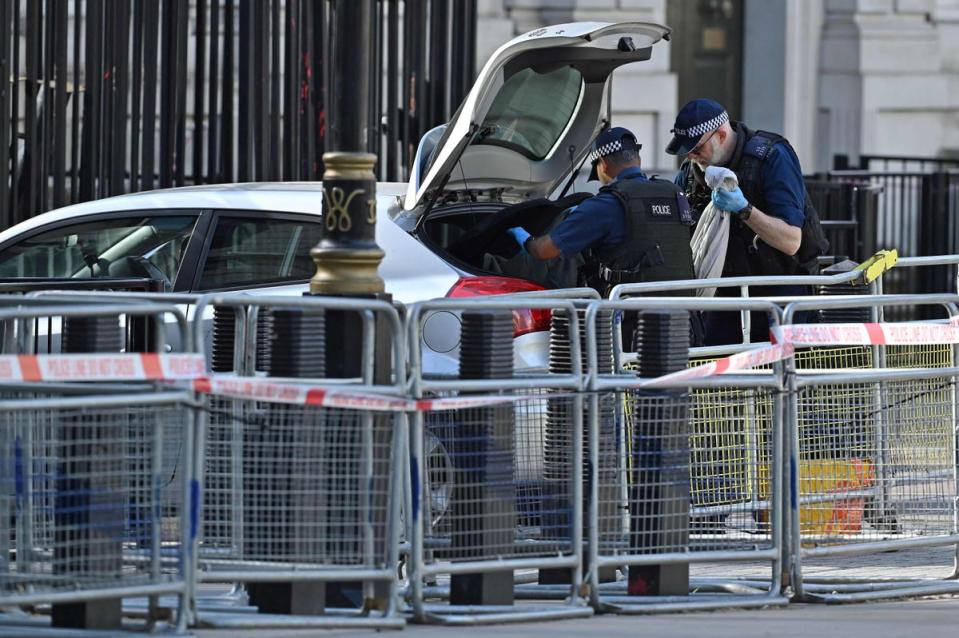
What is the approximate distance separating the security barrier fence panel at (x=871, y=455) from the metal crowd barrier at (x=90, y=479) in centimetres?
232

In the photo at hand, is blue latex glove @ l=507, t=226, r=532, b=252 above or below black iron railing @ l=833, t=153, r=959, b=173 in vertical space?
below

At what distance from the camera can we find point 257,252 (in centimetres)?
848

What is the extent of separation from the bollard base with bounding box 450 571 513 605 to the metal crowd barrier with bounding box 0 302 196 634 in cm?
106

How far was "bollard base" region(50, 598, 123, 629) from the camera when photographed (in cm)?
594

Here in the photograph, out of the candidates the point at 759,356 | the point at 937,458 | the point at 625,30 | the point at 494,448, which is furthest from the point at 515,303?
the point at 625,30

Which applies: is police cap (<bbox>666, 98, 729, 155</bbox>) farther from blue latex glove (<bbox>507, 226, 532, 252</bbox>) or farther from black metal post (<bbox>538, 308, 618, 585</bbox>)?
black metal post (<bbox>538, 308, 618, 585</bbox>)

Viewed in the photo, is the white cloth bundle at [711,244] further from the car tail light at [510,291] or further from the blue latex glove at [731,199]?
the car tail light at [510,291]

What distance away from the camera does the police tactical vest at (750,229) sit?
873cm

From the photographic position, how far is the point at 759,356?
681 centimetres

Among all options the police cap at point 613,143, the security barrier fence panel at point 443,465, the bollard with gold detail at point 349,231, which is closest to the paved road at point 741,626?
the security barrier fence panel at point 443,465

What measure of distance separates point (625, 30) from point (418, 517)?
3173 mm

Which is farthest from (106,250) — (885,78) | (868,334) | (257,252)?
(885,78)

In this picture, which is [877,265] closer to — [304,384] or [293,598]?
[304,384]

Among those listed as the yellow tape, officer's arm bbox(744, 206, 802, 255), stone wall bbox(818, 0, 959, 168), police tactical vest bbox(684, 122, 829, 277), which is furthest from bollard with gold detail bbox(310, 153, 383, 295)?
stone wall bbox(818, 0, 959, 168)
